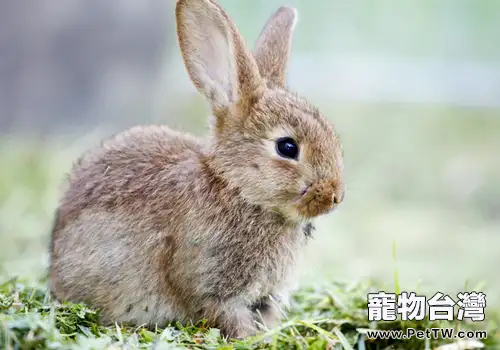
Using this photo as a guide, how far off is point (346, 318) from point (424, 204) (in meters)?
3.23

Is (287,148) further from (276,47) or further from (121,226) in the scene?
(121,226)

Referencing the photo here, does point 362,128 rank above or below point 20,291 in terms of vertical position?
above

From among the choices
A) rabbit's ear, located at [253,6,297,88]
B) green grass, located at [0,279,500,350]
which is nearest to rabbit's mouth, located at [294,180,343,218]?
green grass, located at [0,279,500,350]

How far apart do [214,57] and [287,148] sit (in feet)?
1.95

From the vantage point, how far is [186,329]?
332cm

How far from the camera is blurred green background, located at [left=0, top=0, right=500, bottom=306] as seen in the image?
224 inches

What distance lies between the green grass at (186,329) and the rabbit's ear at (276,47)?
116 centimetres

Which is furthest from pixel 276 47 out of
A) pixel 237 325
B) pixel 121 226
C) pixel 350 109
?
pixel 350 109

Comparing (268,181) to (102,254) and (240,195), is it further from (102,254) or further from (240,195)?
(102,254)

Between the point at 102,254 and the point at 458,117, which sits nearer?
the point at 102,254

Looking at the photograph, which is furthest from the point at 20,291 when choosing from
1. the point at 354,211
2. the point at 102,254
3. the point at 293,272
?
the point at 354,211

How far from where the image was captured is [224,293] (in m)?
3.35

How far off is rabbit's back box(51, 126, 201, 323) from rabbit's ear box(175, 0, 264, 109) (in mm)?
327

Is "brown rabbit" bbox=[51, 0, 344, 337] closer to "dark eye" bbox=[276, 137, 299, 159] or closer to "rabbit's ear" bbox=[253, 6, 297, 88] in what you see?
"dark eye" bbox=[276, 137, 299, 159]
